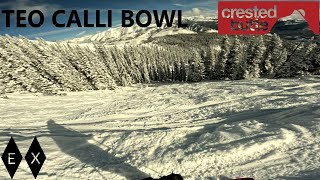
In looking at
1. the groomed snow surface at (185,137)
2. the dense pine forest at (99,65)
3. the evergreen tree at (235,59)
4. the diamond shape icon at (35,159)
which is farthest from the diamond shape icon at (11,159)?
the evergreen tree at (235,59)

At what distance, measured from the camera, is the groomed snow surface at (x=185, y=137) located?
13438mm

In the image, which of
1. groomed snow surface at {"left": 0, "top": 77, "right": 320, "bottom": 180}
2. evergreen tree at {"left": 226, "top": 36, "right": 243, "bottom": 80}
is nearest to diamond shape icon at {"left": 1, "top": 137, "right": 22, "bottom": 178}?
groomed snow surface at {"left": 0, "top": 77, "right": 320, "bottom": 180}

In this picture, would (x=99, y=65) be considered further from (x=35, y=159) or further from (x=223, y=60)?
(x=35, y=159)

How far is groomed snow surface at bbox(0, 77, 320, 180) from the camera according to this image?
529 inches

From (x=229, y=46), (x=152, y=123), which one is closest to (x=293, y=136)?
(x=152, y=123)

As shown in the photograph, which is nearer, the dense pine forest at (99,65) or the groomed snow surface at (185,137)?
the groomed snow surface at (185,137)

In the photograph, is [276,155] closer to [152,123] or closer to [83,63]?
[152,123]

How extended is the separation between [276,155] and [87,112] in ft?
60.2

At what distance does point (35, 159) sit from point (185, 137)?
7.55 m

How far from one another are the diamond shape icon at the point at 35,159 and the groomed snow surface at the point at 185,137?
0.79ft

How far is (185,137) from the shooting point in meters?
17.3

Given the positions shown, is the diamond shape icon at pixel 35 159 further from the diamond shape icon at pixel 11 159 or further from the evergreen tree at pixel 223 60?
the evergreen tree at pixel 223 60

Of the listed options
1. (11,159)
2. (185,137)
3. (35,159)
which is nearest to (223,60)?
(185,137)

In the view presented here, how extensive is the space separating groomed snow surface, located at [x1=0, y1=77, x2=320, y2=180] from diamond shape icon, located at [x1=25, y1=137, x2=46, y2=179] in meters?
0.24
